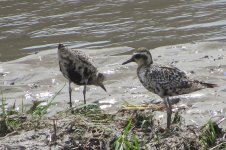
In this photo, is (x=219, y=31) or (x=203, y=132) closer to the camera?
(x=203, y=132)

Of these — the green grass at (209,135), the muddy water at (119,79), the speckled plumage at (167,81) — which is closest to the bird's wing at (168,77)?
the speckled plumage at (167,81)

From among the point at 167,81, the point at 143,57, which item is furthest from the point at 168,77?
the point at 143,57

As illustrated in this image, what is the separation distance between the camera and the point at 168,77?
780 centimetres

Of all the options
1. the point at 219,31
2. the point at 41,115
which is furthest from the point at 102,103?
the point at 219,31

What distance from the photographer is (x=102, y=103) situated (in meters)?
9.39

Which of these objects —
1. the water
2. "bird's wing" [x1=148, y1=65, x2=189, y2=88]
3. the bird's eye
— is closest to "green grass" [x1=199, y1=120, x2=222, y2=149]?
"bird's wing" [x1=148, y1=65, x2=189, y2=88]

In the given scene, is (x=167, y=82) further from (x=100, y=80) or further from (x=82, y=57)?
(x=100, y=80)

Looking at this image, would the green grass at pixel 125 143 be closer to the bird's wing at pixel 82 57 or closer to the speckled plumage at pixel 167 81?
the speckled plumage at pixel 167 81

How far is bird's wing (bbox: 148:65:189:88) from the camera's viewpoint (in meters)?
7.79

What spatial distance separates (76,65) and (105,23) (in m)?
4.88

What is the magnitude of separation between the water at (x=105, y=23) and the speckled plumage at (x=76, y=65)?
10.1ft

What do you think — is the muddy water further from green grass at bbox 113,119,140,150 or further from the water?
green grass at bbox 113,119,140,150

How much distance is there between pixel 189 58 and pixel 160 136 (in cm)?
426

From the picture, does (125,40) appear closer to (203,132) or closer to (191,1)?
(191,1)
